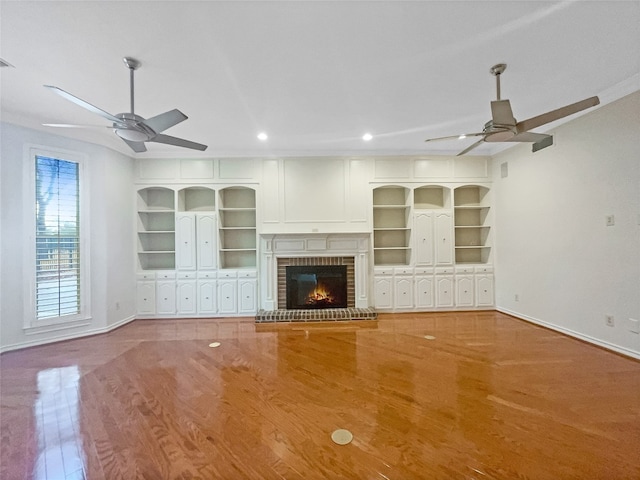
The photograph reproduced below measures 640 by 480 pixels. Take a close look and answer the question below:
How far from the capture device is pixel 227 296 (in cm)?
461

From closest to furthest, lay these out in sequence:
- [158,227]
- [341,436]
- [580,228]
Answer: [341,436]
[580,228]
[158,227]

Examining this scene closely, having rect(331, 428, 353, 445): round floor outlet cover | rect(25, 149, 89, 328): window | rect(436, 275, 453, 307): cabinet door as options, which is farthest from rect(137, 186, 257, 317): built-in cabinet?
rect(436, 275, 453, 307): cabinet door

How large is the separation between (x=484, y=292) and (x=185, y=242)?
5406 mm

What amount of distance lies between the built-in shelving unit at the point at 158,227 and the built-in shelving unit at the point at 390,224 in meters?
3.82

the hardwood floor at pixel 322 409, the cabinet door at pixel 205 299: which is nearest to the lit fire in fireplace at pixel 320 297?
the hardwood floor at pixel 322 409

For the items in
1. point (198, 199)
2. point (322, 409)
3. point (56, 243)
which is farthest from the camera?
point (198, 199)

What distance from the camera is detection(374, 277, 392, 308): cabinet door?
469 cm

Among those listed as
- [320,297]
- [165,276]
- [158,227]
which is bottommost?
[320,297]

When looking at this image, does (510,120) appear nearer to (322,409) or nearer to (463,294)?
(322,409)

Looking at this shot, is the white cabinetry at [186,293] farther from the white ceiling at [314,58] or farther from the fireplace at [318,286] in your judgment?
the white ceiling at [314,58]

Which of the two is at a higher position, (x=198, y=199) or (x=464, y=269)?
(x=198, y=199)

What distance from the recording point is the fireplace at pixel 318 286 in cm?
471

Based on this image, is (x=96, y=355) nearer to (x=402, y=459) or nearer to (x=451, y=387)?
(x=402, y=459)

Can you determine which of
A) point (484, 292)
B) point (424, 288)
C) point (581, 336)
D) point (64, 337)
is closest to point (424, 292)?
point (424, 288)
